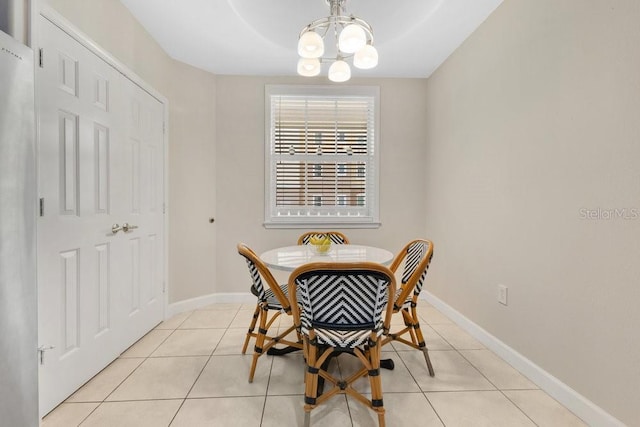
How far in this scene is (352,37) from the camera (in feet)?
5.11

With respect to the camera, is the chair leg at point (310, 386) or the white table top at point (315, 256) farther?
the white table top at point (315, 256)

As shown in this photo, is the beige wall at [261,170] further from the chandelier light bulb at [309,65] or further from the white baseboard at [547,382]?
the chandelier light bulb at [309,65]

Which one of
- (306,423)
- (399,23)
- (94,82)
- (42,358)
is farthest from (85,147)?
(399,23)

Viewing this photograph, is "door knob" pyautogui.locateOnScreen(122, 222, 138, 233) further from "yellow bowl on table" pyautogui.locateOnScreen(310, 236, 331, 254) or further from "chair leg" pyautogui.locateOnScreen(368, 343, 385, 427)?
"chair leg" pyautogui.locateOnScreen(368, 343, 385, 427)

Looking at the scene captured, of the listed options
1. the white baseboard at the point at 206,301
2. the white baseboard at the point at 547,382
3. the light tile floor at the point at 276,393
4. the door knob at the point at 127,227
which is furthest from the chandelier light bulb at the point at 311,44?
the white baseboard at the point at 206,301

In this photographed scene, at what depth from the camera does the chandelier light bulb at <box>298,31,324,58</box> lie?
1.66 m

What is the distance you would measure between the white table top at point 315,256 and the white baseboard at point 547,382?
1.04 m

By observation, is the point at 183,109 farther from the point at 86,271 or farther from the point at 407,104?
the point at 407,104

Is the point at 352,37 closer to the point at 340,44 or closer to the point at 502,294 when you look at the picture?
the point at 340,44

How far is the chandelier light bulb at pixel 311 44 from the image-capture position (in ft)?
5.43

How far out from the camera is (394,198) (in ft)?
11.0

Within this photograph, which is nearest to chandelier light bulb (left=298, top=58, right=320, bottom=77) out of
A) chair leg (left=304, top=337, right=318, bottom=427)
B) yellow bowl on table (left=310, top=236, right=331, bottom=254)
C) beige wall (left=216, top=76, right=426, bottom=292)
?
yellow bowl on table (left=310, top=236, right=331, bottom=254)

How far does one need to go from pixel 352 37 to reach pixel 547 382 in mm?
2238

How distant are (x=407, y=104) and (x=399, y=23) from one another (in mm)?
1266
